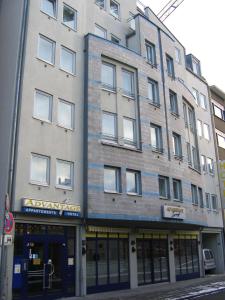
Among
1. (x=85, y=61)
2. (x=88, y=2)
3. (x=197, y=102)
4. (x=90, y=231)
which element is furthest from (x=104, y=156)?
(x=197, y=102)

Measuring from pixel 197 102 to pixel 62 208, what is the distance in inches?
844

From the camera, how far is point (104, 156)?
2002 cm

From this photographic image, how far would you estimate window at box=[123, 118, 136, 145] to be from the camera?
22125mm

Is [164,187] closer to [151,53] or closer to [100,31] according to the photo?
[151,53]

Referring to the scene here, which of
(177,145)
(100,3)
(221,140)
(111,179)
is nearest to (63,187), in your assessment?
(111,179)

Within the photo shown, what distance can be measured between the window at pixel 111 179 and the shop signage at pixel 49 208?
247cm

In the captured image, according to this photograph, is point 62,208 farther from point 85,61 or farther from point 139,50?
point 139,50

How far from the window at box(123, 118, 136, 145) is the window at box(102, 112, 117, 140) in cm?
85

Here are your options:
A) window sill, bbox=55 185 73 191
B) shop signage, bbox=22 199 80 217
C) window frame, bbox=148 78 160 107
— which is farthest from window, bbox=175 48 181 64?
shop signage, bbox=22 199 80 217

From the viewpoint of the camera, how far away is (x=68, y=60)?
20672 mm

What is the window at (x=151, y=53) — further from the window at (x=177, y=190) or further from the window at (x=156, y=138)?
the window at (x=177, y=190)

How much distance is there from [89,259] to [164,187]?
24.8 ft

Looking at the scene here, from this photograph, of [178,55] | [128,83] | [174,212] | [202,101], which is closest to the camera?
[174,212]

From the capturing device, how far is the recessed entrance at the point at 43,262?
15609mm
